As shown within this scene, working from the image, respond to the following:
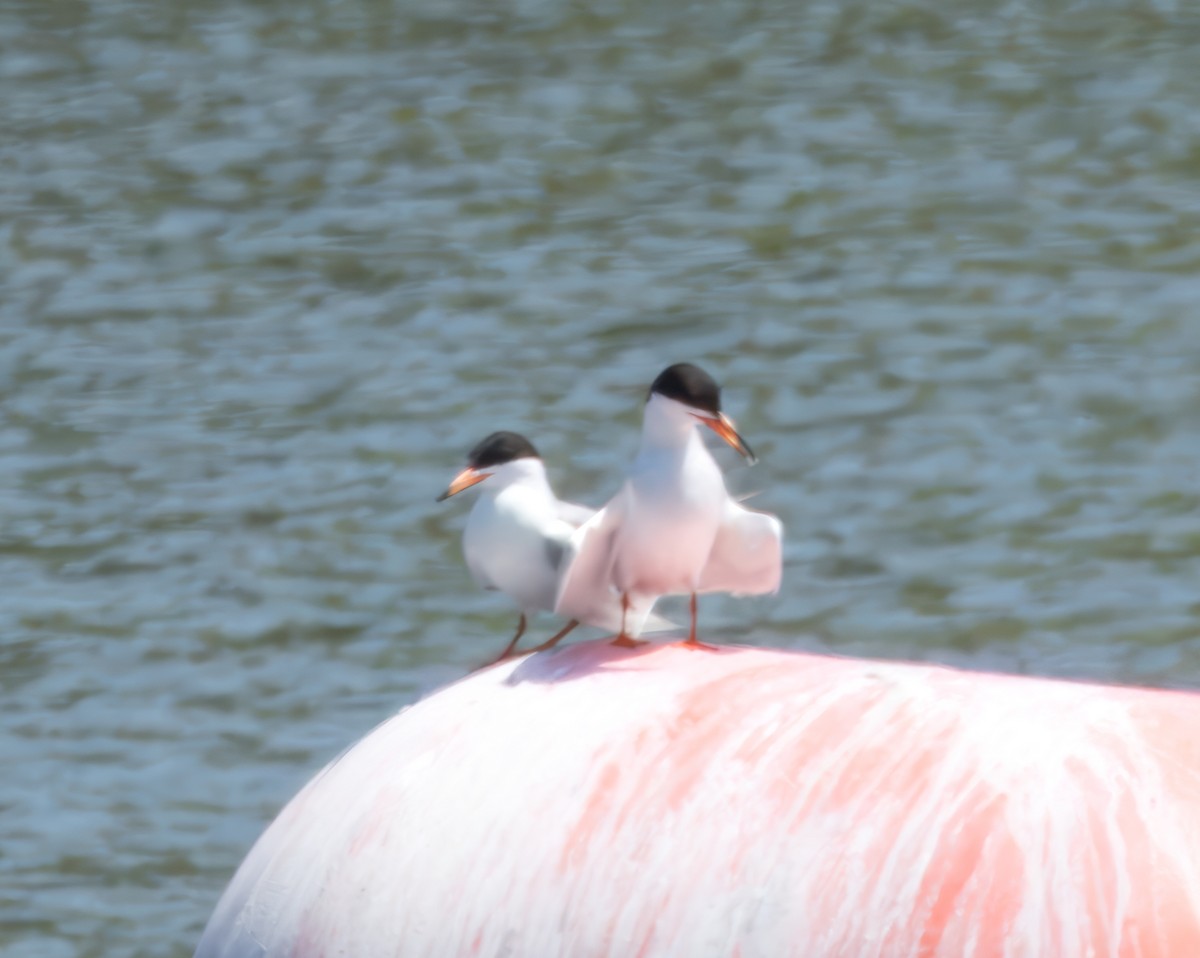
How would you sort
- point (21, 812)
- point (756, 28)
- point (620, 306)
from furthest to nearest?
point (756, 28) < point (620, 306) < point (21, 812)

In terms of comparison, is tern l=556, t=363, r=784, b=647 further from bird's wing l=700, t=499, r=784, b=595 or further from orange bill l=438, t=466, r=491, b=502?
orange bill l=438, t=466, r=491, b=502

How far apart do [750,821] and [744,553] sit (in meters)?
1.21

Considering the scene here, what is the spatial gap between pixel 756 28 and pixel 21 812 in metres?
13.8

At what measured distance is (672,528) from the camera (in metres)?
5.27

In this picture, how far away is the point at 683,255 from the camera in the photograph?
1844cm

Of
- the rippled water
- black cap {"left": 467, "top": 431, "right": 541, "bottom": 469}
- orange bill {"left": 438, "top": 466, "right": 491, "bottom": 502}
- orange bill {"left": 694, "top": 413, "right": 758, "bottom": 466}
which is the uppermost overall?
orange bill {"left": 694, "top": 413, "right": 758, "bottom": 466}

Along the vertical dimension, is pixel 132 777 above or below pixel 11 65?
below

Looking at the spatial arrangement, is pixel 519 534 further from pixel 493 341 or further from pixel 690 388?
pixel 493 341

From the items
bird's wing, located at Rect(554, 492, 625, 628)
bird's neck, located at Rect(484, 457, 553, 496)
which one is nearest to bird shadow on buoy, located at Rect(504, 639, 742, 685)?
bird's wing, located at Rect(554, 492, 625, 628)

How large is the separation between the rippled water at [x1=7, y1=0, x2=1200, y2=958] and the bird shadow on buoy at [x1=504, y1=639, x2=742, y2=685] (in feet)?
19.2

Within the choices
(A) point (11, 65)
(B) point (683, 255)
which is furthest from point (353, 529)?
(A) point (11, 65)

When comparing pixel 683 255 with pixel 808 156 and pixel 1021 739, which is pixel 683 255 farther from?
pixel 1021 739

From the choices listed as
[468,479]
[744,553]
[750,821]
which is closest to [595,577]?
[744,553]

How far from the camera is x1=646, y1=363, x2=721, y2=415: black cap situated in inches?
211
